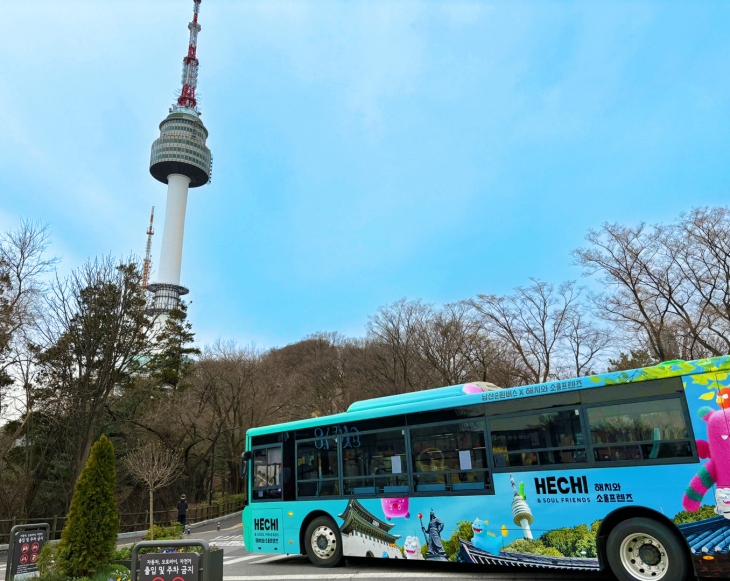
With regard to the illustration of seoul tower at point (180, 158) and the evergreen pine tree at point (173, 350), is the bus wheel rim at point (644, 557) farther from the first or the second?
the illustration of seoul tower at point (180, 158)

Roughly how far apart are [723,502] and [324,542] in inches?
270

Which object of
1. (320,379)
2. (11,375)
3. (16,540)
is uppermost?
(320,379)

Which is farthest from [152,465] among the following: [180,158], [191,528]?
[180,158]

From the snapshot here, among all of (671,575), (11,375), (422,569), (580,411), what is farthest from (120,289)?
(671,575)

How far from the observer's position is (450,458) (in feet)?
29.0

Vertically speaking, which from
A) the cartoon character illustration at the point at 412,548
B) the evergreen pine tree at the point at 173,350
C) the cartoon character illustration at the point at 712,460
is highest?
the evergreen pine tree at the point at 173,350

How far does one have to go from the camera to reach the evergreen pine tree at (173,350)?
34.6 m

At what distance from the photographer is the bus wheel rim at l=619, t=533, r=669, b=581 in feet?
22.2

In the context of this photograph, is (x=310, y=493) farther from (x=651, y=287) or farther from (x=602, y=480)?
(x=651, y=287)

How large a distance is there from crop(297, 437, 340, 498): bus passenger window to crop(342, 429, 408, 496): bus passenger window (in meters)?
0.26

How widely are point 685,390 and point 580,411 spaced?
1.41 metres

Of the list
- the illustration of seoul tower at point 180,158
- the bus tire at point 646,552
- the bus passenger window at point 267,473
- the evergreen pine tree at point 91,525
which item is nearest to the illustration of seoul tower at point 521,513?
the bus tire at point 646,552

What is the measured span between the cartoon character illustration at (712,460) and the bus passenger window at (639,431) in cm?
23

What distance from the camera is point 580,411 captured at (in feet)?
25.3
